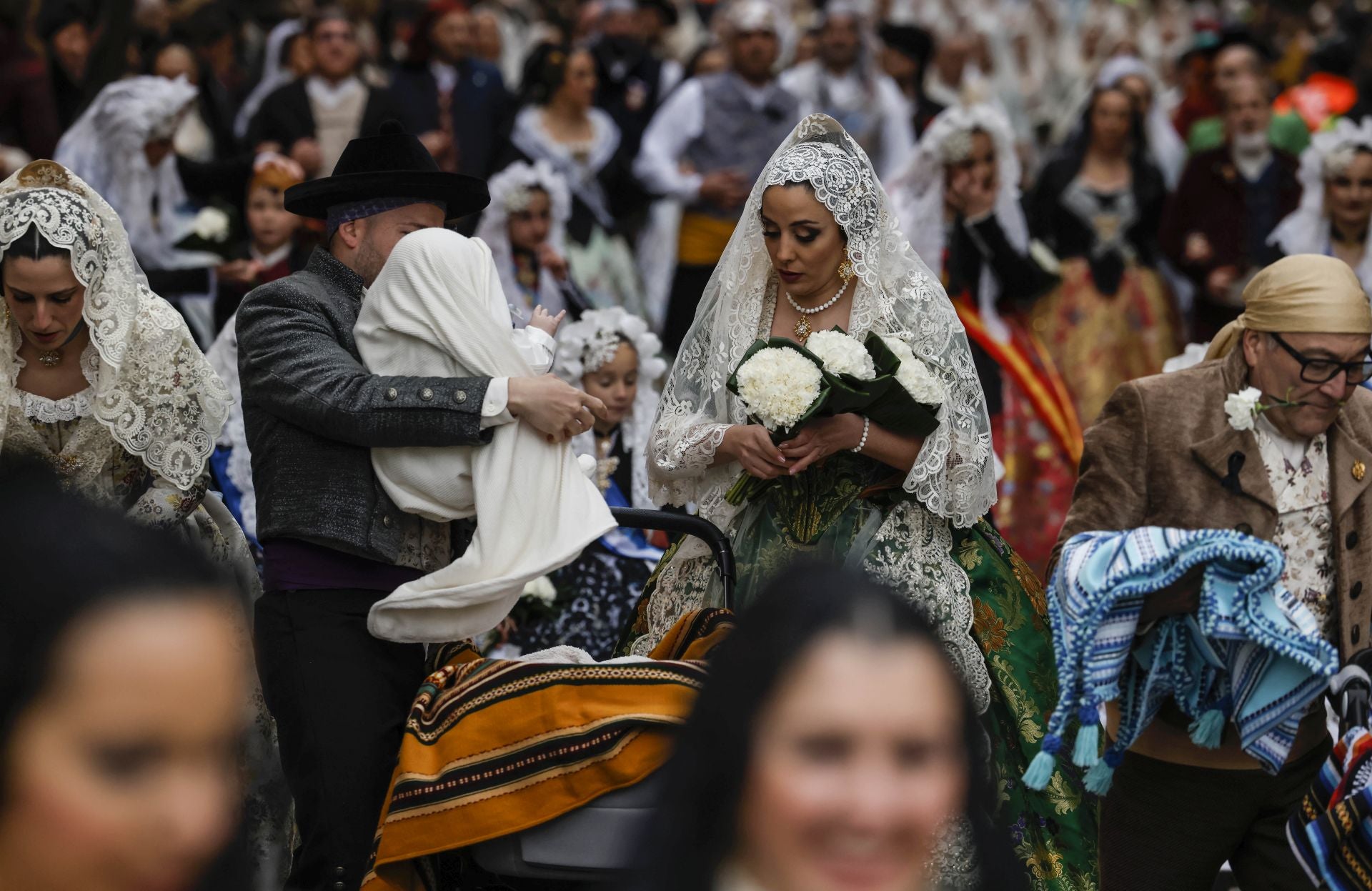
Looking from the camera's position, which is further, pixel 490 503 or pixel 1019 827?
pixel 1019 827

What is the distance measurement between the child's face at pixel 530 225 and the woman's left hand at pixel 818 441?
5042mm

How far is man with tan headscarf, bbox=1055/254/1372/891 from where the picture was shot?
4.86 m

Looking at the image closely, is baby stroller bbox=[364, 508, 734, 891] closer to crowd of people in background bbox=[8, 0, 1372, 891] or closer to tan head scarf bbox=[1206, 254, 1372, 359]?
crowd of people in background bbox=[8, 0, 1372, 891]

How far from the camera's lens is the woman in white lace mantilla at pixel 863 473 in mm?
4891

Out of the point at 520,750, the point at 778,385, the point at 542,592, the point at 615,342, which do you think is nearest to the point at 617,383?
the point at 615,342

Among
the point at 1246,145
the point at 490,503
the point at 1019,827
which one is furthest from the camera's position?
the point at 1246,145

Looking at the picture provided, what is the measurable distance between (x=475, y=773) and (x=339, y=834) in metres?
0.58

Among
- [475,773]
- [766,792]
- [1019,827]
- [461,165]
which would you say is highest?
[766,792]

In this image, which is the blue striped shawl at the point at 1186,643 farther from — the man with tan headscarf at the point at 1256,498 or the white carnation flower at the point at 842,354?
the white carnation flower at the point at 842,354

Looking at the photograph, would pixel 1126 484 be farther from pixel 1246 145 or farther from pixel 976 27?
pixel 976 27

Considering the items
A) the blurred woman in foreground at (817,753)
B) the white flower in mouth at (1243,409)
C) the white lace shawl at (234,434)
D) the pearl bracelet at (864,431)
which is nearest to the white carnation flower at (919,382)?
the pearl bracelet at (864,431)

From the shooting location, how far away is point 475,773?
12.6ft

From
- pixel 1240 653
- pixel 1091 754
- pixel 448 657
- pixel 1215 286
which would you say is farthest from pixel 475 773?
pixel 1215 286

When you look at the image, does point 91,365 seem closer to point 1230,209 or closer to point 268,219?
point 268,219
